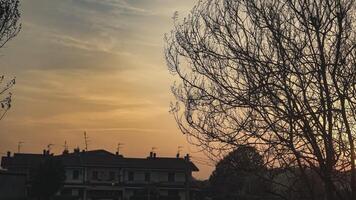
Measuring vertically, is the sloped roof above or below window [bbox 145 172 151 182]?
above

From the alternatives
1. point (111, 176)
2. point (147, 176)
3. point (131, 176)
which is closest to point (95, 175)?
point (111, 176)

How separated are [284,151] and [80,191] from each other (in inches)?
2152

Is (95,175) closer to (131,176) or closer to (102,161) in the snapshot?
(102,161)

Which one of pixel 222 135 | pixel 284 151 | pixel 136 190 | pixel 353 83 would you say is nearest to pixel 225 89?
pixel 222 135

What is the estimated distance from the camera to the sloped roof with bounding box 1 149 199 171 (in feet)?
220

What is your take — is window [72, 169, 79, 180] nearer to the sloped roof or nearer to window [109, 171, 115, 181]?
the sloped roof

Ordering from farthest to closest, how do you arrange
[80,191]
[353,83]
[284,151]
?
1. [80,191]
2. [284,151]
3. [353,83]

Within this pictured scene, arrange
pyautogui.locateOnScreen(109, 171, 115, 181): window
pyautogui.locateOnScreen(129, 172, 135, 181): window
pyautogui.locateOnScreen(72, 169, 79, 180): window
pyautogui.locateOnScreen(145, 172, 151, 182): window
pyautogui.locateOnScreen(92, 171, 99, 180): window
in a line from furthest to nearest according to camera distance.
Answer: pyautogui.locateOnScreen(145, 172, 151, 182): window, pyautogui.locateOnScreen(129, 172, 135, 181): window, pyautogui.locateOnScreen(109, 171, 115, 181): window, pyautogui.locateOnScreen(92, 171, 99, 180): window, pyautogui.locateOnScreen(72, 169, 79, 180): window

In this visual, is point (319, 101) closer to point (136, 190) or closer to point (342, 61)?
point (342, 61)

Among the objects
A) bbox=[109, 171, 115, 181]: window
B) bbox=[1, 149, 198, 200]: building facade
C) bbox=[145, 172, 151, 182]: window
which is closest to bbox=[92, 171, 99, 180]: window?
bbox=[1, 149, 198, 200]: building facade

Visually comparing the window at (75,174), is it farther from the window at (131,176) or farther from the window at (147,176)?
the window at (147,176)

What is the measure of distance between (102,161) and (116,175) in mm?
2244

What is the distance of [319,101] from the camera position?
1171 cm

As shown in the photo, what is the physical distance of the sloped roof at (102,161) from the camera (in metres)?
67.0
